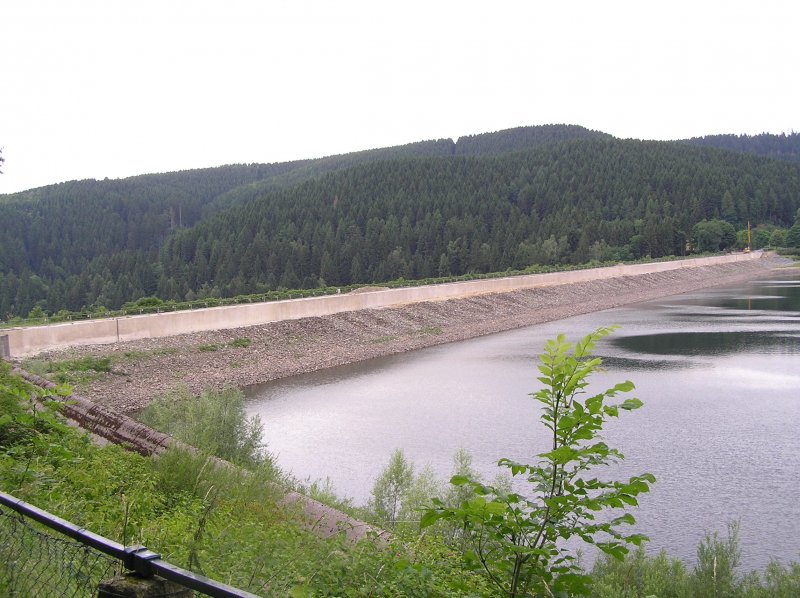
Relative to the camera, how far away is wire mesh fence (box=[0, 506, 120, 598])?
3.45 m

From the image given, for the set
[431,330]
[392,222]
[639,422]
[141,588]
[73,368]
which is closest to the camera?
[141,588]

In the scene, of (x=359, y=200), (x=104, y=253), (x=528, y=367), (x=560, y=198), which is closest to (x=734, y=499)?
(x=528, y=367)

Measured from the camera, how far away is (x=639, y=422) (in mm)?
19344

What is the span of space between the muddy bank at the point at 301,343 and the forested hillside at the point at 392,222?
170ft

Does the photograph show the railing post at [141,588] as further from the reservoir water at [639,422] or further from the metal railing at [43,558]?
the reservoir water at [639,422]

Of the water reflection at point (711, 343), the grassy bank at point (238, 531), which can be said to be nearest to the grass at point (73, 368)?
the grassy bank at point (238, 531)

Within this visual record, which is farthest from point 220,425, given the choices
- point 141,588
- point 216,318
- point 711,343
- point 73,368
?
point 711,343

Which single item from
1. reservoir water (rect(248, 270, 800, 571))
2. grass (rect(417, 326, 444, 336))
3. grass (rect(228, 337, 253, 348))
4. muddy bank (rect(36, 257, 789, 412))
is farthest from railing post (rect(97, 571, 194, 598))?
grass (rect(417, 326, 444, 336))

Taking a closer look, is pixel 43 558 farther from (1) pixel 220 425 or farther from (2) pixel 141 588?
(1) pixel 220 425

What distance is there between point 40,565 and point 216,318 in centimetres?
2871

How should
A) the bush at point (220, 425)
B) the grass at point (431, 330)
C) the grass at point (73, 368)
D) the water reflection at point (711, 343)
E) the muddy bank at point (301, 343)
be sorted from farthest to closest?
the grass at point (431, 330) < the water reflection at point (711, 343) < the muddy bank at point (301, 343) < the grass at point (73, 368) < the bush at point (220, 425)

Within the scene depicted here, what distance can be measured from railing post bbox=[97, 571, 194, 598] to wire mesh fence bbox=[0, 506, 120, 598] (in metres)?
0.84

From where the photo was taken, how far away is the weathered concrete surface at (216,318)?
2494 centimetres

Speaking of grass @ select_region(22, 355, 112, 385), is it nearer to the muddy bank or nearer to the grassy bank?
the muddy bank
